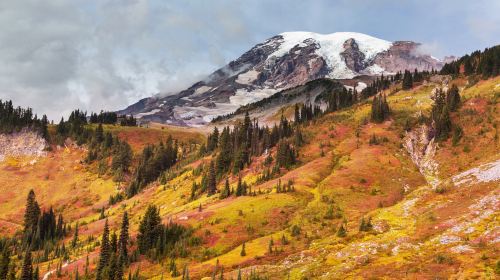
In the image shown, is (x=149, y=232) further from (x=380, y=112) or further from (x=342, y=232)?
(x=380, y=112)

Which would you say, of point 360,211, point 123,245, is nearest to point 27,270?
point 123,245

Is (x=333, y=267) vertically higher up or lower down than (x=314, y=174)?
lower down

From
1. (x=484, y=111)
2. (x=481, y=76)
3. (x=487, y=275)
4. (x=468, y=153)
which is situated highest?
(x=481, y=76)

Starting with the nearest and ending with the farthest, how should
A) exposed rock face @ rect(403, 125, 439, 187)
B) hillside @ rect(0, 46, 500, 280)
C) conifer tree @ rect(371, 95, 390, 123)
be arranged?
hillside @ rect(0, 46, 500, 280)
exposed rock face @ rect(403, 125, 439, 187)
conifer tree @ rect(371, 95, 390, 123)

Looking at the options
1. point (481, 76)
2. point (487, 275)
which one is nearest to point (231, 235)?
point (487, 275)

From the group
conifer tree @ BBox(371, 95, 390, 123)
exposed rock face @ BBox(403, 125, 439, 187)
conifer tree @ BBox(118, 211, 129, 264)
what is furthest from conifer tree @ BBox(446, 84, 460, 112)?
conifer tree @ BBox(118, 211, 129, 264)

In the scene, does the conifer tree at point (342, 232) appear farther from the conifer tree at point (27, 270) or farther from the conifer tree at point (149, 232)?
the conifer tree at point (27, 270)

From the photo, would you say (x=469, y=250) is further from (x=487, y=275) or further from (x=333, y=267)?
(x=333, y=267)

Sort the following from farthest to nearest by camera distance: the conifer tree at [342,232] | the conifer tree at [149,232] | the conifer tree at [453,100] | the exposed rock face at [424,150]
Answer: the conifer tree at [453,100], the exposed rock face at [424,150], the conifer tree at [149,232], the conifer tree at [342,232]

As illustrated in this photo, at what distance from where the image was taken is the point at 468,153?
118188mm

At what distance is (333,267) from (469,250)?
18.0 metres

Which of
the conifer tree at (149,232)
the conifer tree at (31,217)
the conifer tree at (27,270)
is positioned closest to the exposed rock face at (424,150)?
the conifer tree at (149,232)

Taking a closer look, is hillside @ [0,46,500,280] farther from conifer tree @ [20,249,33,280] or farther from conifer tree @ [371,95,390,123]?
conifer tree @ [371,95,390,123]

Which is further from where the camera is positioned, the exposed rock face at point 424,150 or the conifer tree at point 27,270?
the exposed rock face at point 424,150
